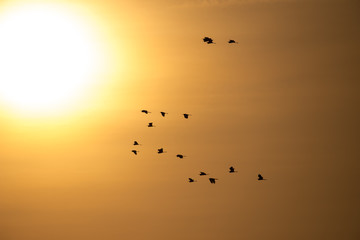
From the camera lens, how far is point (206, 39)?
97.8 meters

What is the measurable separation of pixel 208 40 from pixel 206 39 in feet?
1.15

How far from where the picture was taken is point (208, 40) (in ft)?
322
